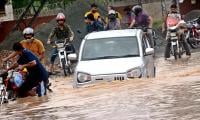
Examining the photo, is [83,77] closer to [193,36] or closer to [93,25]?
[93,25]

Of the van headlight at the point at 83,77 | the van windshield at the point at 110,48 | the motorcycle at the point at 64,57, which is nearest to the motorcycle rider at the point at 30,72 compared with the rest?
the van headlight at the point at 83,77

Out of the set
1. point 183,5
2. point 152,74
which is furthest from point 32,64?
point 183,5

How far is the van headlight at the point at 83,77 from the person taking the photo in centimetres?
1253

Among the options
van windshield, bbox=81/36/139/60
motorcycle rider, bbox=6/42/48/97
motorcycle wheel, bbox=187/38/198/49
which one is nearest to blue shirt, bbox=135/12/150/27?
motorcycle wheel, bbox=187/38/198/49

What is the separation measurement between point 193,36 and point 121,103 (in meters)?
16.1

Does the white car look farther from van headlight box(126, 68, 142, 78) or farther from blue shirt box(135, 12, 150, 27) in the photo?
blue shirt box(135, 12, 150, 27)

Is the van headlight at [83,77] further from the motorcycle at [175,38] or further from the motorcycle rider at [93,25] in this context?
the motorcycle rider at [93,25]

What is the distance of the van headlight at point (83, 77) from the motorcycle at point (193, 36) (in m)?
12.3

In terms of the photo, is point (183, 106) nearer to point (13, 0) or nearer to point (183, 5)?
point (13, 0)

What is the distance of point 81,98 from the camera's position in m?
10.6

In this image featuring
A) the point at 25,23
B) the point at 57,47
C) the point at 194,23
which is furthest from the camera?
the point at 25,23

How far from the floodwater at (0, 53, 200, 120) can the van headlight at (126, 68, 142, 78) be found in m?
0.27

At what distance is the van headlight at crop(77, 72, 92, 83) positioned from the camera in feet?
41.1

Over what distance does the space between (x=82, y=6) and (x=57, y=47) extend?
16.9m
